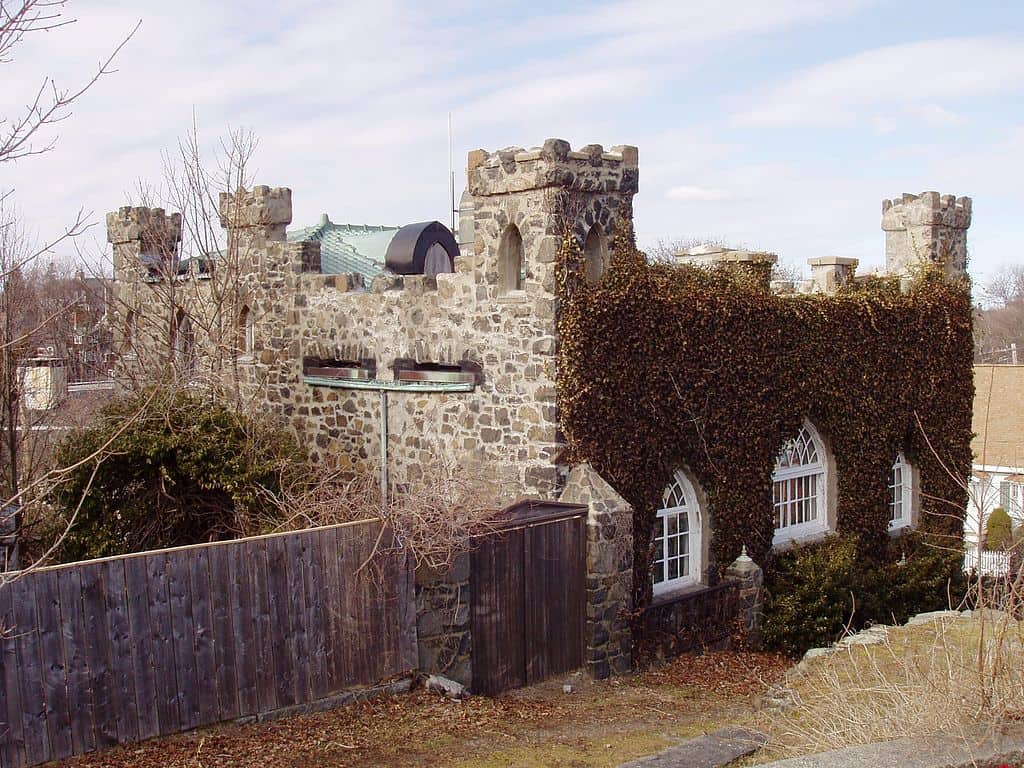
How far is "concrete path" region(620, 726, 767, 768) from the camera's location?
7800 mm

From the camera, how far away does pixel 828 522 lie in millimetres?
17078

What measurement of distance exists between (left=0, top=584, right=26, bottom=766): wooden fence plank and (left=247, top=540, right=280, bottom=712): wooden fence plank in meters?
2.05

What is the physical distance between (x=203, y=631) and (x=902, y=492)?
44.9 feet

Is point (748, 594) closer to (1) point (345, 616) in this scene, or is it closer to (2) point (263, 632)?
(1) point (345, 616)

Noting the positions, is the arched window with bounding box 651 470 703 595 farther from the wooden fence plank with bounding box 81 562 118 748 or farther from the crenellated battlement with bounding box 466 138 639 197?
the wooden fence plank with bounding box 81 562 118 748

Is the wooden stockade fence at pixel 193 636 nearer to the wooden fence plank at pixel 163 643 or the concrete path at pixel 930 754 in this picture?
the wooden fence plank at pixel 163 643

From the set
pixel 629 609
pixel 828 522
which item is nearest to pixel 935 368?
pixel 828 522

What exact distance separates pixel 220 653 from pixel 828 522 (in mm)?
10898

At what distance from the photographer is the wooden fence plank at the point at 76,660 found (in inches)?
324

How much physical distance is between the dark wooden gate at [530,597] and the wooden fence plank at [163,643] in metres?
3.12

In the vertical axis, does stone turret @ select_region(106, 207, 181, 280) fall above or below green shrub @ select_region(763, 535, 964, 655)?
above

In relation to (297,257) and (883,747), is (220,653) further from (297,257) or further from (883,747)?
(297,257)

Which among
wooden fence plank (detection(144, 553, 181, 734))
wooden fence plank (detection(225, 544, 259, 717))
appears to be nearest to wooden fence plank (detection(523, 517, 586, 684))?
wooden fence plank (detection(225, 544, 259, 717))

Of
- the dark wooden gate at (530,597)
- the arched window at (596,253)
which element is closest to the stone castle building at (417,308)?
the arched window at (596,253)
